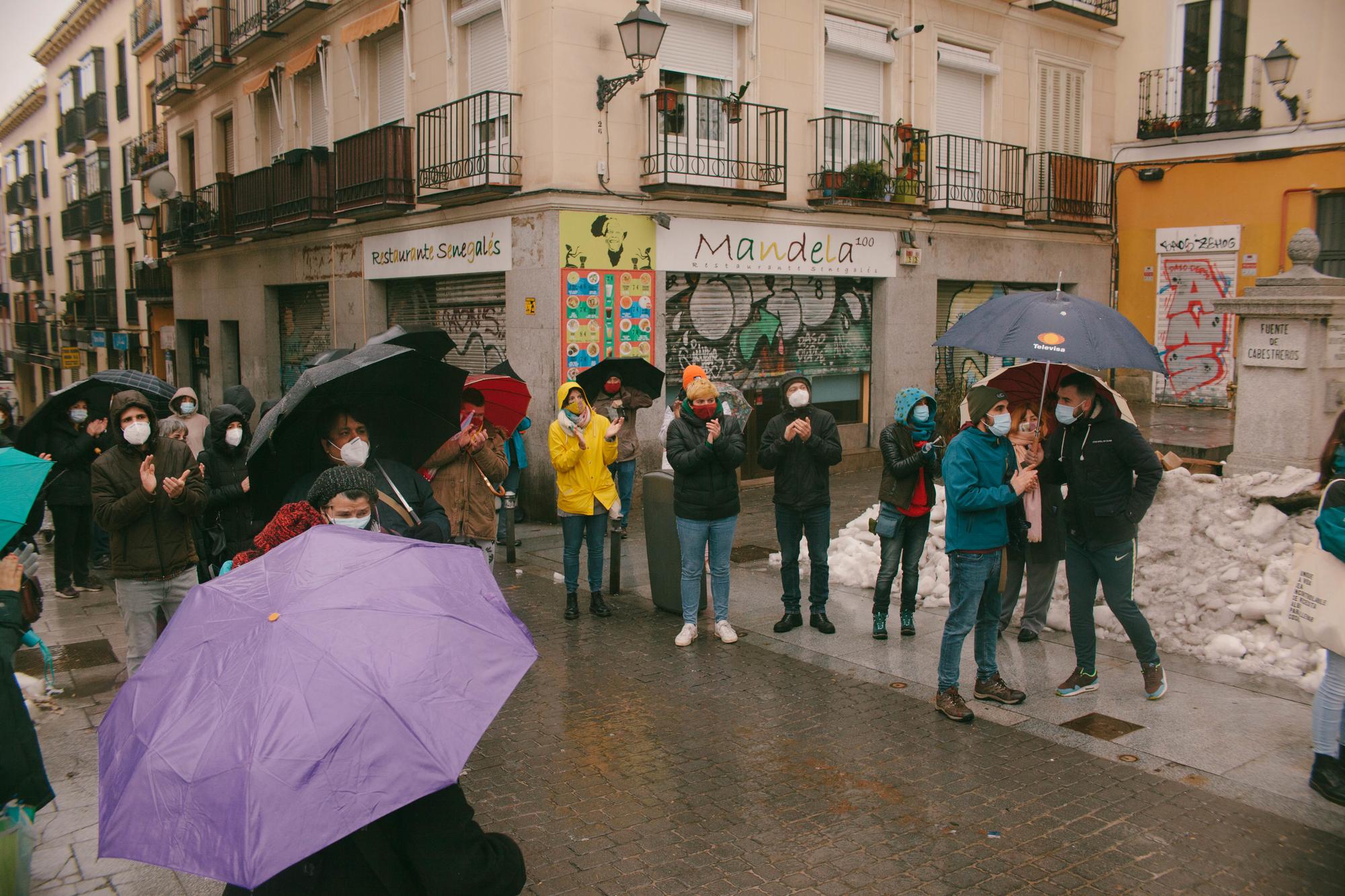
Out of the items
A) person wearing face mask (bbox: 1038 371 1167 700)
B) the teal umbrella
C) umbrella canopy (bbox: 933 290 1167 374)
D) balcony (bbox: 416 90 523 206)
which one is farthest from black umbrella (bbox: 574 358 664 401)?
the teal umbrella

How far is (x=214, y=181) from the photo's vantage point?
22344 mm

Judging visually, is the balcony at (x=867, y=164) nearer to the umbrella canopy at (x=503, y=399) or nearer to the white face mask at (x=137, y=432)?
the umbrella canopy at (x=503, y=399)

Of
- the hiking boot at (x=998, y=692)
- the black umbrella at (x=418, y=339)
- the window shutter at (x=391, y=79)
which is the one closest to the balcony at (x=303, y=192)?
the window shutter at (x=391, y=79)

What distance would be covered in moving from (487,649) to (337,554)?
442mm

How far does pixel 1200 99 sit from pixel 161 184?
2100 cm

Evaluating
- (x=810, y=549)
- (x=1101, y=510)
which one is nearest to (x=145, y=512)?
(x=810, y=549)

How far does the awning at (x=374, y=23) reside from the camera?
14836mm

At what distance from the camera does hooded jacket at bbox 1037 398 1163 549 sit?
5.82 m

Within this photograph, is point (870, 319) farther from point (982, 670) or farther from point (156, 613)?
point (156, 613)

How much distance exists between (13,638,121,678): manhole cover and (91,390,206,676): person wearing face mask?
1.72m

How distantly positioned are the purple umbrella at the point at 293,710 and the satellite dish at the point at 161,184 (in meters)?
23.0

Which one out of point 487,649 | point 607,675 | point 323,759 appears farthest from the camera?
point 607,675

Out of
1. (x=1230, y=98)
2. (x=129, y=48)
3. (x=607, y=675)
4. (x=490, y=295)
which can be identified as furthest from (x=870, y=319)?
(x=129, y=48)

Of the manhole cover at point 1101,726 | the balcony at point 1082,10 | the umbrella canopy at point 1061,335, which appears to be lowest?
the manhole cover at point 1101,726
